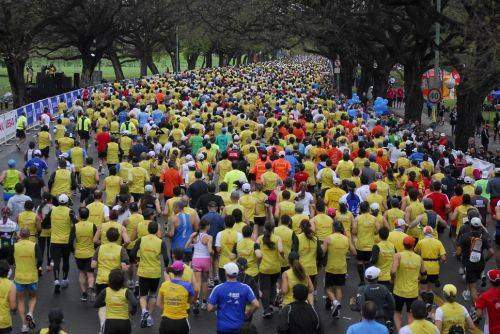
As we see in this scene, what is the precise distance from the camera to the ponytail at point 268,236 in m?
10.8

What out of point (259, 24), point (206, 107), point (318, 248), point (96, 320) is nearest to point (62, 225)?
point (96, 320)

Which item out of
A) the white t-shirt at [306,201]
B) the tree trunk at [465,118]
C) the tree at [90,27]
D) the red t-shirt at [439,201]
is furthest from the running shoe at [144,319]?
the tree at [90,27]

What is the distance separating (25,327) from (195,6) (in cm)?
5025

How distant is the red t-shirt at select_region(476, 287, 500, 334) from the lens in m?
9.03

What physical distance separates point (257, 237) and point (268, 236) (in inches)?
122

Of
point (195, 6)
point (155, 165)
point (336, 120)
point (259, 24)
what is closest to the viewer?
point (155, 165)

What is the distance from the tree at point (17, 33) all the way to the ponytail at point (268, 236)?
29388 millimetres

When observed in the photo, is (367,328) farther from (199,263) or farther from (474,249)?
(474,249)

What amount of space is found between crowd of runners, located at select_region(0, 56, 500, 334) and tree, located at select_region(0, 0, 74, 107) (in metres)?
20.1

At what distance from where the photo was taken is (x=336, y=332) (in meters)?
11.0

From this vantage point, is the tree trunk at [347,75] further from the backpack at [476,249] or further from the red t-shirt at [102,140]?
the backpack at [476,249]

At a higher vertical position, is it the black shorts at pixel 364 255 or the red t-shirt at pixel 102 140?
the red t-shirt at pixel 102 140

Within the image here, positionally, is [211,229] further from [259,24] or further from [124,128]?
[259,24]

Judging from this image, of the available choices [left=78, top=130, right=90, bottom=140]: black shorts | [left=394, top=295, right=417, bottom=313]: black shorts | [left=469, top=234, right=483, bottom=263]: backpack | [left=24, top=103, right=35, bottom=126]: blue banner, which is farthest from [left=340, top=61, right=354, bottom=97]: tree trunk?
[left=394, top=295, right=417, bottom=313]: black shorts
